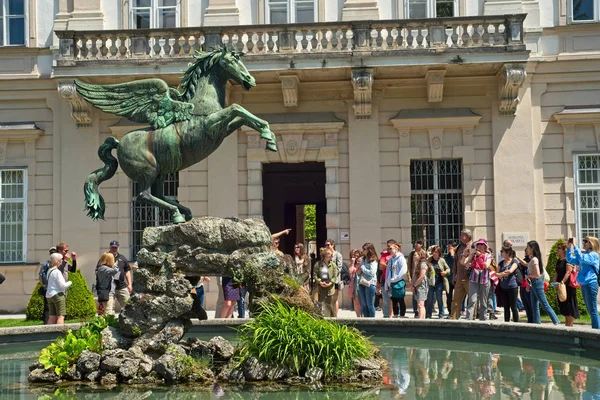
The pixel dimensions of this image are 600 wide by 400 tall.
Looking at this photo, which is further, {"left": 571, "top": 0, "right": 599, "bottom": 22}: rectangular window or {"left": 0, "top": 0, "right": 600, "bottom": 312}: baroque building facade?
{"left": 571, "top": 0, "right": 599, "bottom": 22}: rectangular window

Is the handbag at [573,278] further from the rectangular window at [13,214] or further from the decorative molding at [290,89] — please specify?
the rectangular window at [13,214]

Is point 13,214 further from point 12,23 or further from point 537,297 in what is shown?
point 537,297

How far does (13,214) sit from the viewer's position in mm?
20734

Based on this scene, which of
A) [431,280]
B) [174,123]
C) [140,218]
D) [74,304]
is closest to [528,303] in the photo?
[431,280]

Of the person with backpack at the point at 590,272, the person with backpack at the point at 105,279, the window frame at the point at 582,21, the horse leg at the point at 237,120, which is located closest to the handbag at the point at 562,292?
the person with backpack at the point at 590,272

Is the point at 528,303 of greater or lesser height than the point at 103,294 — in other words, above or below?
below

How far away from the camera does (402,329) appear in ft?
39.6

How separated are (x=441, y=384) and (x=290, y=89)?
12193 mm

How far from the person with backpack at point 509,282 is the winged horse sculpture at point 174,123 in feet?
20.4

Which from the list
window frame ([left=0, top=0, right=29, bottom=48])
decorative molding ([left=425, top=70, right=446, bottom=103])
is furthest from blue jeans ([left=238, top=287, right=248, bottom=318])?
window frame ([left=0, top=0, right=29, bottom=48])

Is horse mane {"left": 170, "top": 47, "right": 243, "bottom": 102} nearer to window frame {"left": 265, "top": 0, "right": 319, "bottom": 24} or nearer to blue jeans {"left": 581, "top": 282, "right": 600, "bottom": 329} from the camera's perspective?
blue jeans {"left": 581, "top": 282, "right": 600, "bottom": 329}

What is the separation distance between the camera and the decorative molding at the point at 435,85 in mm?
19188

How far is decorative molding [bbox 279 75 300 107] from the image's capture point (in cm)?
1931

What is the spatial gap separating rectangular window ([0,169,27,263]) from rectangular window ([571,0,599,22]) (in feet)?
44.6
